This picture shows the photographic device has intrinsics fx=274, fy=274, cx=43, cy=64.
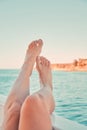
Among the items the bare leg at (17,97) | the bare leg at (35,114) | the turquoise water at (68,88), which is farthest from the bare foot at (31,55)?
the turquoise water at (68,88)

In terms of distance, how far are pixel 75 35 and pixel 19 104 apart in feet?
13.5

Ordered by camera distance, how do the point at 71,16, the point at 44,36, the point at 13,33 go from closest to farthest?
the point at 71,16 → the point at 44,36 → the point at 13,33

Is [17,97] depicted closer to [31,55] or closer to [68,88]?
[31,55]

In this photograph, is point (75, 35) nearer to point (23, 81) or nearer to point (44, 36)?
point (44, 36)

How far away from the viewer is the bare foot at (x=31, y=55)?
41.7 inches

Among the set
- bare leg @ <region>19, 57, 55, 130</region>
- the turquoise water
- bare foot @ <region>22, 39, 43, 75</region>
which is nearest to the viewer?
bare leg @ <region>19, 57, 55, 130</region>

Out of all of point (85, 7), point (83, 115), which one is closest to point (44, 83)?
point (83, 115)

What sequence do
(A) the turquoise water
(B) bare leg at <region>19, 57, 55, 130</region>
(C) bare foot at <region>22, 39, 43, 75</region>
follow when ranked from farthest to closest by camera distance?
(A) the turquoise water → (C) bare foot at <region>22, 39, 43, 75</region> → (B) bare leg at <region>19, 57, 55, 130</region>

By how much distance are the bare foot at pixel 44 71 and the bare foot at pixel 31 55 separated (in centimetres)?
5

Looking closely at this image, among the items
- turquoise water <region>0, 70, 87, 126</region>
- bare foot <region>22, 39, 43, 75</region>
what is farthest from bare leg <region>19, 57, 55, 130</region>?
turquoise water <region>0, 70, 87, 126</region>

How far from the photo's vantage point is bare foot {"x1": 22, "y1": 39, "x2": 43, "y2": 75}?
3.48 ft

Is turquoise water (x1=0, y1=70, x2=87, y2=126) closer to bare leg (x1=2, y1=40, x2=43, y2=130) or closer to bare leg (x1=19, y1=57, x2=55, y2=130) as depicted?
bare leg (x1=2, y1=40, x2=43, y2=130)

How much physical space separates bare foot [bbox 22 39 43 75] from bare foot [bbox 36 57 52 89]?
5 cm

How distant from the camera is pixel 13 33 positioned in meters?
6.07
